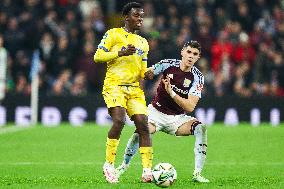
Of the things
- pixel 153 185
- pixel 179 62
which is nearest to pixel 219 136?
pixel 179 62

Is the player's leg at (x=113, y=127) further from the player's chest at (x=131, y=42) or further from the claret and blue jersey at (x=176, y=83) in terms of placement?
the claret and blue jersey at (x=176, y=83)

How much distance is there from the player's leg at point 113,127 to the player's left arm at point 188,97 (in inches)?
22.4

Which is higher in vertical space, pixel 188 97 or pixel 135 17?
pixel 135 17

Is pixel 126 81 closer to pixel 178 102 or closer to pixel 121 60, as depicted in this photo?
pixel 121 60

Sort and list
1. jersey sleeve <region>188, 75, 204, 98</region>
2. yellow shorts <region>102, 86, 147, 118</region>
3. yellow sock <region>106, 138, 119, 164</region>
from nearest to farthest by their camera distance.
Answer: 1. yellow sock <region>106, 138, 119, 164</region>
2. yellow shorts <region>102, 86, 147, 118</region>
3. jersey sleeve <region>188, 75, 204, 98</region>

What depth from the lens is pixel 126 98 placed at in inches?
414

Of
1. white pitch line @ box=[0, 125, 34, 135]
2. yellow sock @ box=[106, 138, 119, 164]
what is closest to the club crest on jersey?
yellow sock @ box=[106, 138, 119, 164]

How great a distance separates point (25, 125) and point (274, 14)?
7.49 metres

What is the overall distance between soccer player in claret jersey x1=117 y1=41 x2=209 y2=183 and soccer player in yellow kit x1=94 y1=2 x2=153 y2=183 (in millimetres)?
227

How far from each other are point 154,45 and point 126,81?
1156 cm

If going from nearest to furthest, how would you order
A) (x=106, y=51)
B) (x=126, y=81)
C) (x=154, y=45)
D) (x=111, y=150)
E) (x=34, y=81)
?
(x=111, y=150)
(x=106, y=51)
(x=126, y=81)
(x=34, y=81)
(x=154, y=45)

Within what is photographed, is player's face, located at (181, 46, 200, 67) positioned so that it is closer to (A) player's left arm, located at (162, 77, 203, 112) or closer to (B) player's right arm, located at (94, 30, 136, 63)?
(A) player's left arm, located at (162, 77, 203, 112)

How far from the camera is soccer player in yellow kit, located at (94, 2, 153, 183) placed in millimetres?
10266

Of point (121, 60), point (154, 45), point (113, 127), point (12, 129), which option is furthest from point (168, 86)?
point (154, 45)
